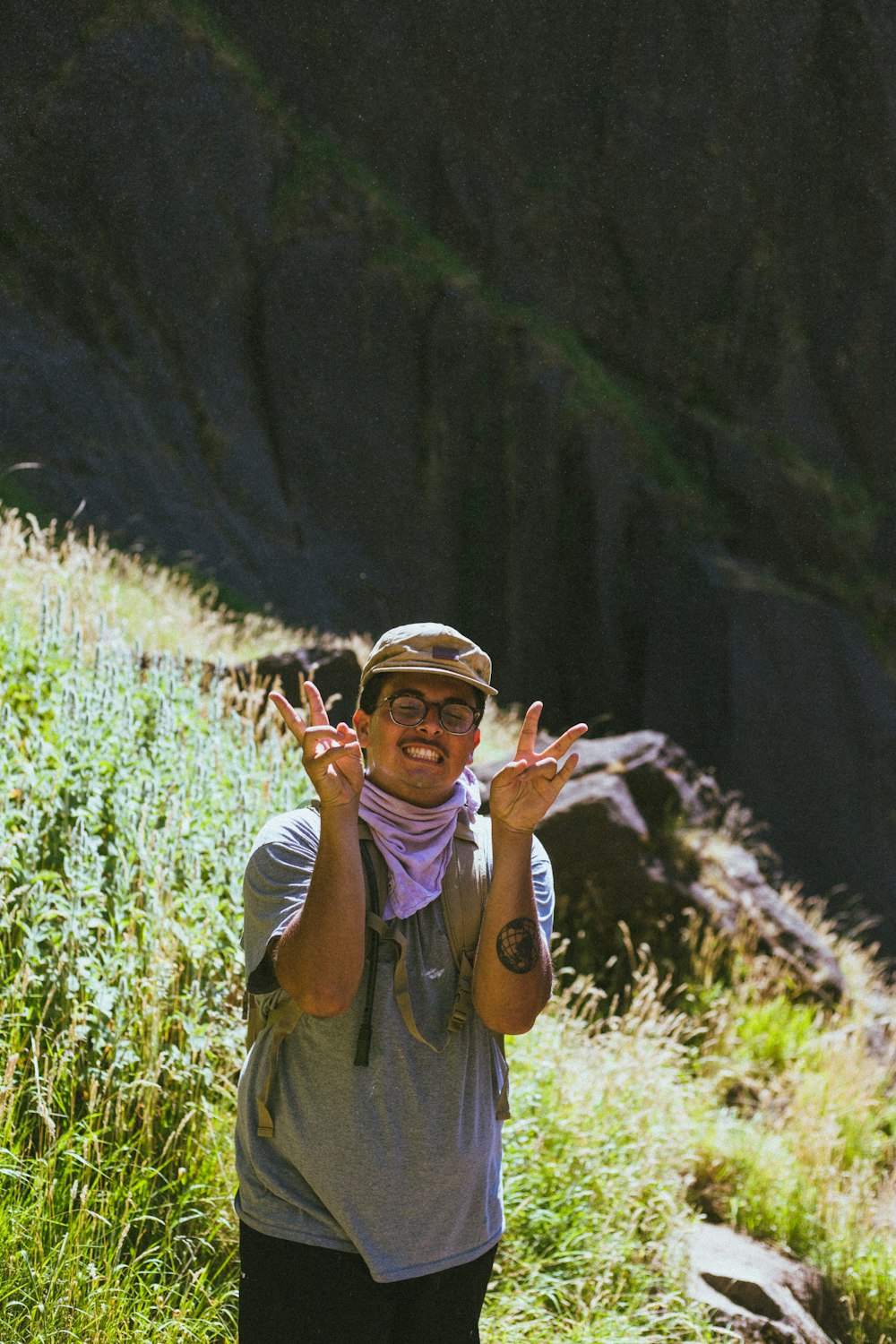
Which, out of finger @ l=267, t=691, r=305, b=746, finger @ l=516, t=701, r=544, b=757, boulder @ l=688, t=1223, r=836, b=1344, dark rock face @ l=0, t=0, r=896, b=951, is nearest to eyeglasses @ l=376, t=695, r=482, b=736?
finger @ l=516, t=701, r=544, b=757

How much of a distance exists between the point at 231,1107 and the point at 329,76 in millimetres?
21262

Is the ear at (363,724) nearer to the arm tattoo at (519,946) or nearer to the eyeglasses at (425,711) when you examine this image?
the eyeglasses at (425,711)

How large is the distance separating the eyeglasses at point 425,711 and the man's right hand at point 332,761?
17 centimetres

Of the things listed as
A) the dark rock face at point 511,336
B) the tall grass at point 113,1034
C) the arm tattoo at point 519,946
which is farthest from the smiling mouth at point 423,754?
the dark rock face at point 511,336

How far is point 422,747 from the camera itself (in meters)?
2.60

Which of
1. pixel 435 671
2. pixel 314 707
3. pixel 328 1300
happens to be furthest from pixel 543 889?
pixel 328 1300

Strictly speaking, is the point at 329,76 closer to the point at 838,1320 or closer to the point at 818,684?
the point at 818,684

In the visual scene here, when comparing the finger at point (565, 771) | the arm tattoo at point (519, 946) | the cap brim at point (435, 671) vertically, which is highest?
the cap brim at point (435, 671)

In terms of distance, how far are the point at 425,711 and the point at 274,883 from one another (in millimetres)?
471

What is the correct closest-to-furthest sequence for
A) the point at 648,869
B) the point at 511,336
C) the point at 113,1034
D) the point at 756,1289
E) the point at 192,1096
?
the point at 113,1034
the point at 192,1096
the point at 756,1289
the point at 648,869
the point at 511,336

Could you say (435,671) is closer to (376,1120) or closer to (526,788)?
(526,788)

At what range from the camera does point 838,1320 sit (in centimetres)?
483

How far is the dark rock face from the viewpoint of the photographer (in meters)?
16.5

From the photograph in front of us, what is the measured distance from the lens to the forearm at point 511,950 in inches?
94.7
